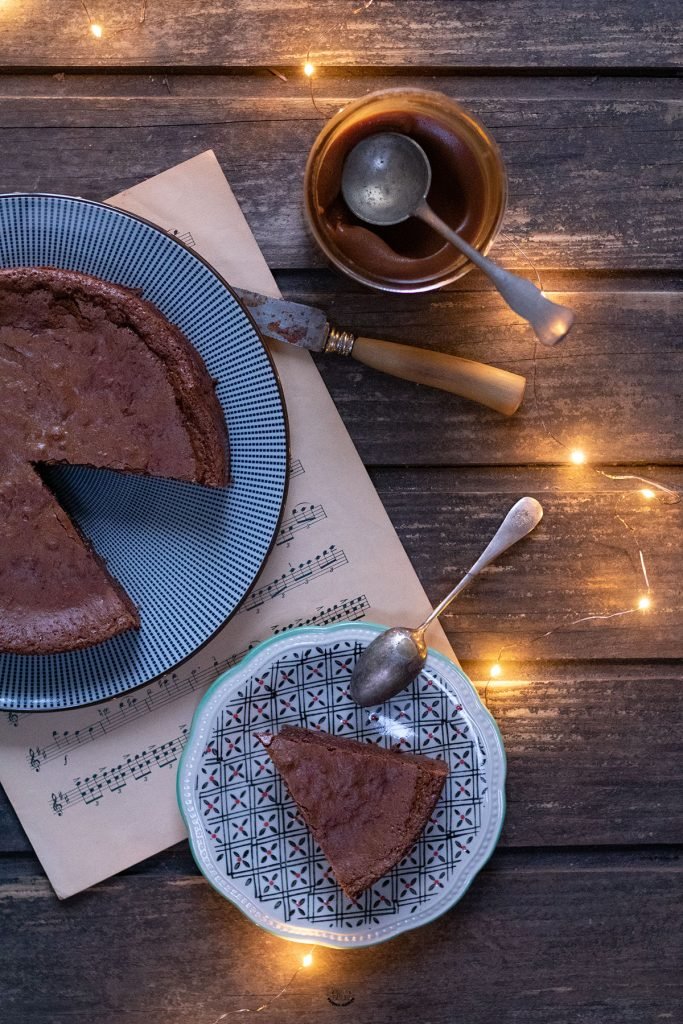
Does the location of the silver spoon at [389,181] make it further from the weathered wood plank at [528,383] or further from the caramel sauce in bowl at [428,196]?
the weathered wood plank at [528,383]

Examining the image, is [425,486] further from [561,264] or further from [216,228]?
[216,228]

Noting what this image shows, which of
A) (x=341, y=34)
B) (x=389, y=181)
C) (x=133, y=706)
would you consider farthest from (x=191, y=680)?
(x=341, y=34)

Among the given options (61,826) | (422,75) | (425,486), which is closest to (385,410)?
(425,486)

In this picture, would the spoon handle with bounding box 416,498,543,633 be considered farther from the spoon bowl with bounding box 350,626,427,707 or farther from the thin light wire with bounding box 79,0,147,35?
the thin light wire with bounding box 79,0,147,35

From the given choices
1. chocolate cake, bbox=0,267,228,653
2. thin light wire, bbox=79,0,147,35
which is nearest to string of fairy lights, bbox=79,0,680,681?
chocolate cake, bbox=0,267,228,653

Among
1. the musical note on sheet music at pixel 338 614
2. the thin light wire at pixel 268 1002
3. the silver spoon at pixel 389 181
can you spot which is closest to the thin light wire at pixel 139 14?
the silver spoon at pixel 389 181
